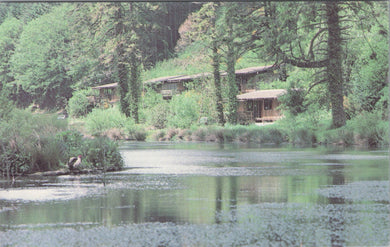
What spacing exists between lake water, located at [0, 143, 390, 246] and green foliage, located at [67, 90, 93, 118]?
2.38 meters

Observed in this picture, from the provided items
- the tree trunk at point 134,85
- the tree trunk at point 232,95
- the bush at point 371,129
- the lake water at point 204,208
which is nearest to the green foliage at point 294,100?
the tree trunk at point 232,95

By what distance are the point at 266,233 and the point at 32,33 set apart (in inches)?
489

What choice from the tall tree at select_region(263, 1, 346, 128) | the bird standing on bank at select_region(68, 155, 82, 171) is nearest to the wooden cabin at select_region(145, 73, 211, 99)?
the tall tree at select_region(263, 1, 346, 128)

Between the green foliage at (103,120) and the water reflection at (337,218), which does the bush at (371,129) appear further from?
the water reflection at (337,218)

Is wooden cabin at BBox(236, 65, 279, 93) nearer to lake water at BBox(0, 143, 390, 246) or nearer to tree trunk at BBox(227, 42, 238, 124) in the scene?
tree trunk at BBox(227, 42, 238, 124)

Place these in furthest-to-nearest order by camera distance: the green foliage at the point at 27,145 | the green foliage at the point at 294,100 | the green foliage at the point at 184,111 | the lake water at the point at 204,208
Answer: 1. the green foliage at the point at 294,100
2. the green foliage at the point at 184,111
3. the green foliage at the point at 27,145
4. the lake water at the point at 204,208

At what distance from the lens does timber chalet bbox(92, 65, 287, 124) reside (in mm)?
25953

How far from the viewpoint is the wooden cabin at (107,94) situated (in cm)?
2075

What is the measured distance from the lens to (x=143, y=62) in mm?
21484

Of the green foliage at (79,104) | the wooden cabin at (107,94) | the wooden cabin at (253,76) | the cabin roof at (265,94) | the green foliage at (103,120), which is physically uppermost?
the wooden cabin at (253,76)


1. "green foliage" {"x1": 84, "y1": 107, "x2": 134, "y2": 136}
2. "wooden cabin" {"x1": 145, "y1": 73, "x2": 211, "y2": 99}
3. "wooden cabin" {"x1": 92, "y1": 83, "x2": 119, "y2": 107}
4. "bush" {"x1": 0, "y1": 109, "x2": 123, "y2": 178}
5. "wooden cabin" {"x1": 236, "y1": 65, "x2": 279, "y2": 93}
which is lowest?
"bush" {"x1": 0, "y1": 109, "x2": 123, "y2": 178}

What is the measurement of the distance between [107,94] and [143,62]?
64.9 inches

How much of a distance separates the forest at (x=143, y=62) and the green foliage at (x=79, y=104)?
4 centimetres

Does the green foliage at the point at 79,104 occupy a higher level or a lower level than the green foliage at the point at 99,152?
higher
